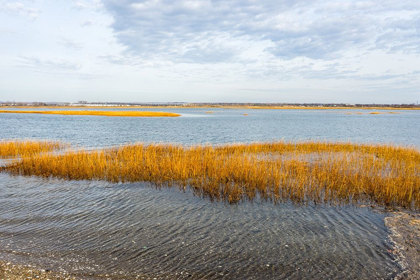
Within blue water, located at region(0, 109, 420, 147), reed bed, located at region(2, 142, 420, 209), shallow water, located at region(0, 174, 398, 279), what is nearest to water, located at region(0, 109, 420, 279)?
shallow water, located at region(0, 174, 398, 279)

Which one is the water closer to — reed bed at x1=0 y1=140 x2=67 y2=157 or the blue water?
reed bed at x1=0 y1=140 x2=67 y2=157

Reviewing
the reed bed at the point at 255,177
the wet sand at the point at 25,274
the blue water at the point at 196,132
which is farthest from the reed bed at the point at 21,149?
the wet sand at the point at 25,274

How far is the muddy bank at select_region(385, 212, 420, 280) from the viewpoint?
6.23 metres

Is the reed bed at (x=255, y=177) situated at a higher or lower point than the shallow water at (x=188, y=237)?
higher

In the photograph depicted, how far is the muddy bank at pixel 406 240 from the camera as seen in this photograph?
6230 millimetres

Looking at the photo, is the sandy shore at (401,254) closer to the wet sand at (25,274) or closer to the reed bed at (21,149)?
the wet sand at (25,274)

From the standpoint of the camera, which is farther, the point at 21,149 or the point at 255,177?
the point at 21,149

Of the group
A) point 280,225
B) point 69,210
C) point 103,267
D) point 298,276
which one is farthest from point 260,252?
point 69,210

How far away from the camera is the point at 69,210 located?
31.8ft

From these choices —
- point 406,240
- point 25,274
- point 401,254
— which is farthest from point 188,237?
point 406,240

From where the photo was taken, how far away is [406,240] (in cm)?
753

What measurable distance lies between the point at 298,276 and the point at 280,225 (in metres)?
2.58

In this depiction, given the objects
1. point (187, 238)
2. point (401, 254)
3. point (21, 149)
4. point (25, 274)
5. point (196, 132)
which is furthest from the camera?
point (196, 132)

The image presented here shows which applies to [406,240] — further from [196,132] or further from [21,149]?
[196,132]
